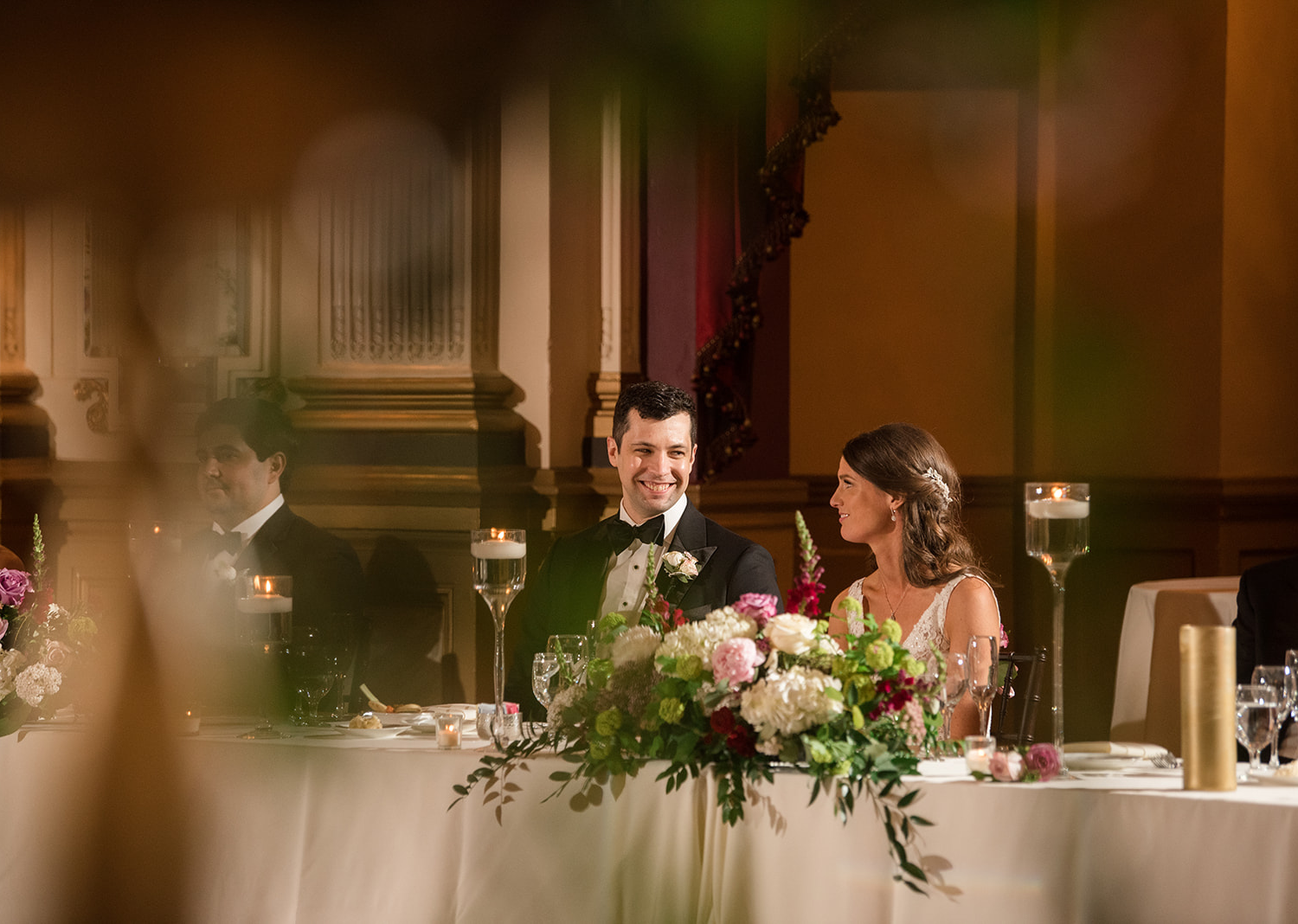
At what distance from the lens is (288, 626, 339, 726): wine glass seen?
7.54 ft

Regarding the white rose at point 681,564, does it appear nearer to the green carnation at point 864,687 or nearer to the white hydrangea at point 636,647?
the white hydrangea at point 636,647

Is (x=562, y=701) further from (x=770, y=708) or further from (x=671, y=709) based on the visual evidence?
(x=770, y=708)

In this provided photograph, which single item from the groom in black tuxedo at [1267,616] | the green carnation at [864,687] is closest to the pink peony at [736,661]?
the green carnation at [864,687]

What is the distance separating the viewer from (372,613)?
3977 millimetres

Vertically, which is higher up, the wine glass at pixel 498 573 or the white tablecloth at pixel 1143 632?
the wine glass at pixel 498 573

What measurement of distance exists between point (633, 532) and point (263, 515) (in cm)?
99

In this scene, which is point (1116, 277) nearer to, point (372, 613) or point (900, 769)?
point (372, 613)

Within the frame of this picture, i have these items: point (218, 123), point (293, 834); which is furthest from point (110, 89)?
point (293, 834)

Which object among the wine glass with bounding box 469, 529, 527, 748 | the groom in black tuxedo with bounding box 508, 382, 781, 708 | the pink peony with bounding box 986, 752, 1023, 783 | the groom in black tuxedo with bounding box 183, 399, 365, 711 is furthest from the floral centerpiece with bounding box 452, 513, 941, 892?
the groom in black tuxedo with bounding box 183, 399, 365, 711

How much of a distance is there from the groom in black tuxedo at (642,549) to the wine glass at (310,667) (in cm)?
63

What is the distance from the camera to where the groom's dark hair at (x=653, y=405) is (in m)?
2.91

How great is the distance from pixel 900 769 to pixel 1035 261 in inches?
176

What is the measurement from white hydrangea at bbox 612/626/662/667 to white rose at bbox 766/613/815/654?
0.61ft

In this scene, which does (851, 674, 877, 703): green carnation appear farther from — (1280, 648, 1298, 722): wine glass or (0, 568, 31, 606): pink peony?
(0, 568, 31, 606): pink peony
